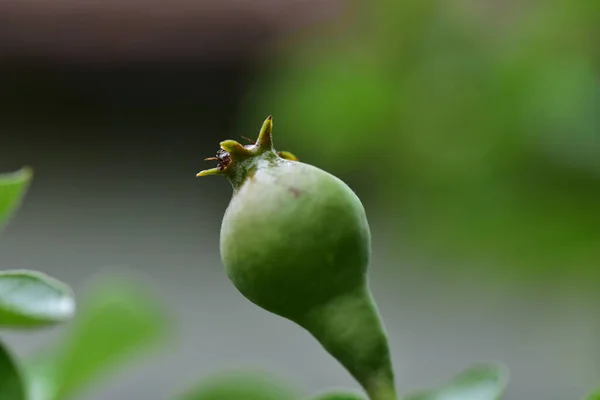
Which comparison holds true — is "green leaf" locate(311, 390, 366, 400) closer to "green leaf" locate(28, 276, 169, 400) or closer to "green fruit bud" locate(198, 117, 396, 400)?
"green fruit bud" locate(198, 117, 396, 400)

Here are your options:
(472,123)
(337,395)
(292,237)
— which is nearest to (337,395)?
(337,395)

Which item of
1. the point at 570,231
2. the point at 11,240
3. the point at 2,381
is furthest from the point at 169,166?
the point at 2,381

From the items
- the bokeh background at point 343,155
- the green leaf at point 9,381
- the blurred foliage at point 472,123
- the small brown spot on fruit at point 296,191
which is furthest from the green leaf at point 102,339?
the blurred foliage at point 472,123

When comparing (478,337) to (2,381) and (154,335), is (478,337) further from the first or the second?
(2,381)

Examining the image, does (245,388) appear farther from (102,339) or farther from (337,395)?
(337,395)

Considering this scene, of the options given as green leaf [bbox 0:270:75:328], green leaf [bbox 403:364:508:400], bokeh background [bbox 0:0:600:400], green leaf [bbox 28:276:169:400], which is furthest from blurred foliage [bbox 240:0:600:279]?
green leaf [bbox 0:270:75:328]

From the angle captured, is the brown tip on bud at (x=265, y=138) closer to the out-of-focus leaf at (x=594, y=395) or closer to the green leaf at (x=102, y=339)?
the out-of-focus leaf at (x=594, y=395)
